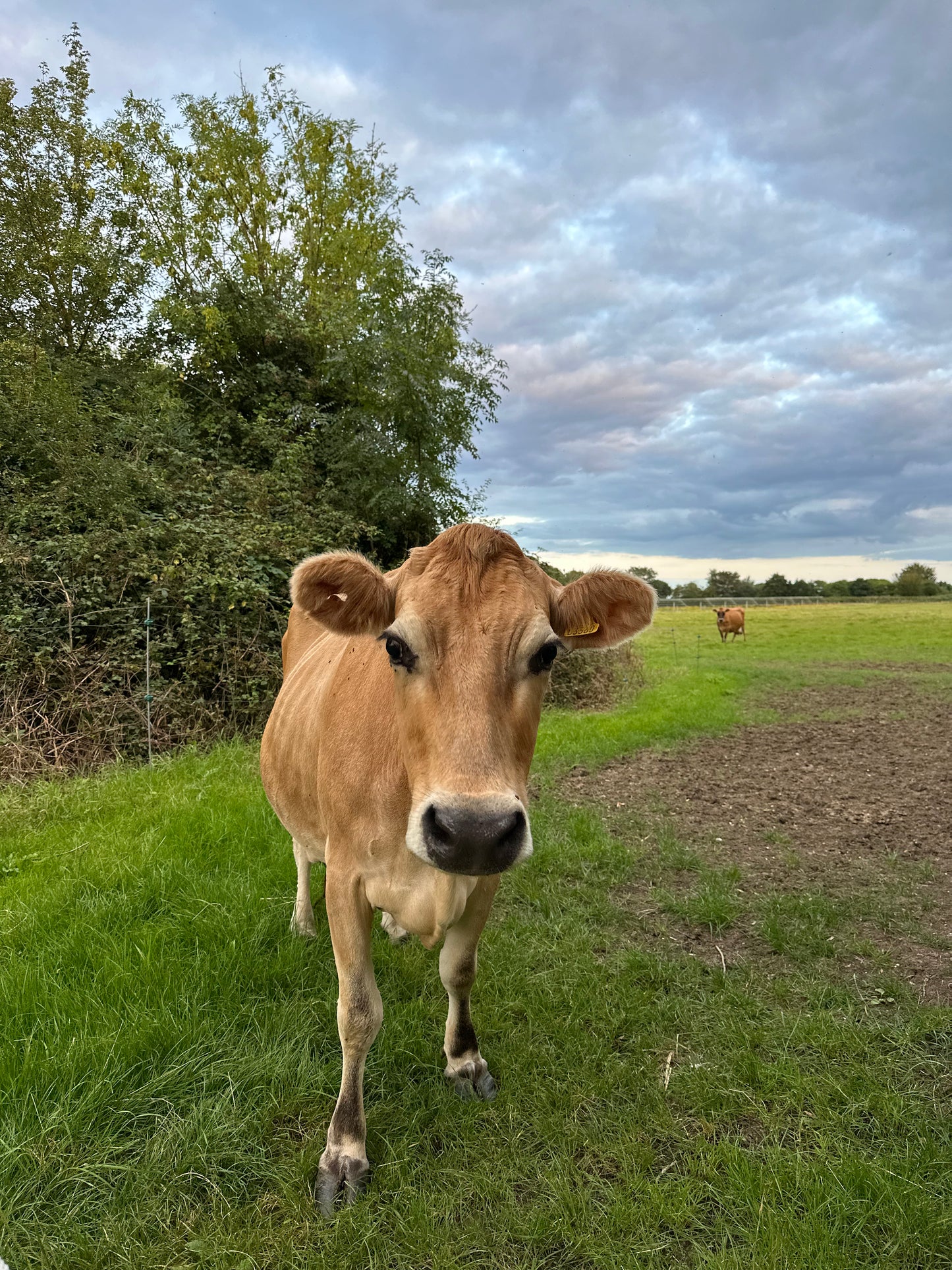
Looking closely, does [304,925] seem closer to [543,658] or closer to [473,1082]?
[473,1082]

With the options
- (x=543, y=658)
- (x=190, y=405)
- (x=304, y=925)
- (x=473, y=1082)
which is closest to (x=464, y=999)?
(x=473, y=1082)

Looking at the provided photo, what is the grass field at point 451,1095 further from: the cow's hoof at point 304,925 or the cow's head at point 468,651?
the cow's head at point 468,651

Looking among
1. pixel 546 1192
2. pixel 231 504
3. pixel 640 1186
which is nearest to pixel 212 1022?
pixel 546 1192

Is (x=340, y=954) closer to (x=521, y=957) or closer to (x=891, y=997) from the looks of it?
(x=521, y=957)

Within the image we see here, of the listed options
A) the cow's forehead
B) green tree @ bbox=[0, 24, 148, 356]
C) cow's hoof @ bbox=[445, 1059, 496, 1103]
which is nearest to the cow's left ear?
the cow's forehead

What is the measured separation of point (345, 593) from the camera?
2.54 meters

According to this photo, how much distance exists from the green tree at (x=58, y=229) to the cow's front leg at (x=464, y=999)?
12160 mm

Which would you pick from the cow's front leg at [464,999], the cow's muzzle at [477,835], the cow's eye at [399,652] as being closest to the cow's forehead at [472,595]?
Result: the cow's eye at [399,652]

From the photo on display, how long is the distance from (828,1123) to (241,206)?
18652 millimetres

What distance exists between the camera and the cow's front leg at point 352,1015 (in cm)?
245

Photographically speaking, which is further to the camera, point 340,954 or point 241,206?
point 241,206

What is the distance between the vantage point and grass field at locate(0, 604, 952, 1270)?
219 cm

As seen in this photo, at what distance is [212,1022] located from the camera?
2.96 meters

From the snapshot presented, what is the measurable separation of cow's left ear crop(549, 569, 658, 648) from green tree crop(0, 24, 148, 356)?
39.2ft
